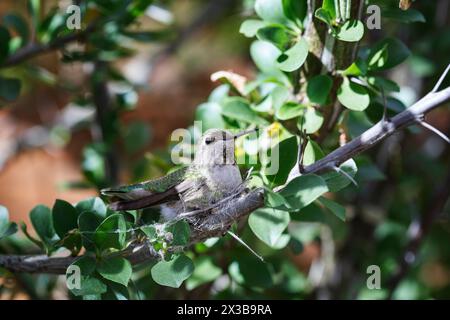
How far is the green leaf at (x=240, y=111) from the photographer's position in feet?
5.24

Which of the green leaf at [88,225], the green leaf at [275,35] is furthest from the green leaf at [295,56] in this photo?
the green leaf at [88,225]

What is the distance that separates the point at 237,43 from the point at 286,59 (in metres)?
2.98

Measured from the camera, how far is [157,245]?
4.33 ft

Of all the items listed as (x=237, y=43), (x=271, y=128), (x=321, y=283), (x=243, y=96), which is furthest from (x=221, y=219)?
(x=237, y=43)

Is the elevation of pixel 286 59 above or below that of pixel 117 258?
above

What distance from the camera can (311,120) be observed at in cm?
150

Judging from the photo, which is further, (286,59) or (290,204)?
(286,59)

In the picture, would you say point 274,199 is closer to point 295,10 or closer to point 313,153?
point 313,153

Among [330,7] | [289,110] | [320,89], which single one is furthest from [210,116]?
[330,7]

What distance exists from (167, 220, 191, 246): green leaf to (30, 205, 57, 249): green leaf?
1.26 feet

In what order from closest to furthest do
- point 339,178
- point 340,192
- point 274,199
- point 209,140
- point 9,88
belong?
point 274,199, point 339,178, point 209,140, point 9,88, point 340,192

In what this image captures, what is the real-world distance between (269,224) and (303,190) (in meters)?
0.19

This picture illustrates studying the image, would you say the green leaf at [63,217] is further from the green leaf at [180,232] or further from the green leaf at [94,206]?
the green leaf at [180,232]
